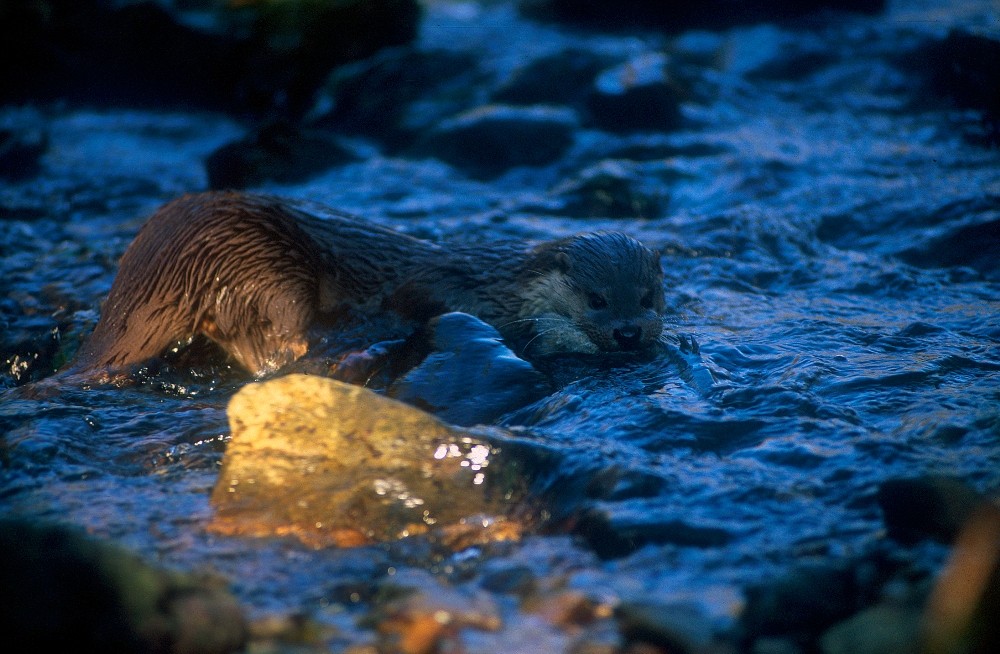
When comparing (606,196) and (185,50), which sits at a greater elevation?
(185,50)

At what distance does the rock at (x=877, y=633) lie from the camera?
1844 mm

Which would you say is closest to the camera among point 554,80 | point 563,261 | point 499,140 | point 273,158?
point 563,261

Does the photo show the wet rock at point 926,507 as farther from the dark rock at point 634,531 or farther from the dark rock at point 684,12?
the dark rock at point 684,12

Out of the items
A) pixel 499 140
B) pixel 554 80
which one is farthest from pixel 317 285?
pixel 554 80

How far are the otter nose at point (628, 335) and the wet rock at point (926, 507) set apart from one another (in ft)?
4.75

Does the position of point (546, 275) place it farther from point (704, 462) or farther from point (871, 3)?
point (871, 3)

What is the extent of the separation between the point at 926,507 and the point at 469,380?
142 cm

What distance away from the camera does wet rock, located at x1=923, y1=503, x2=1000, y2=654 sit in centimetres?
179

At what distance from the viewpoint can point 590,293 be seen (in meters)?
3.93

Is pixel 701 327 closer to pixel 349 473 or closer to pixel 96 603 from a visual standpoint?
pixel 349 473

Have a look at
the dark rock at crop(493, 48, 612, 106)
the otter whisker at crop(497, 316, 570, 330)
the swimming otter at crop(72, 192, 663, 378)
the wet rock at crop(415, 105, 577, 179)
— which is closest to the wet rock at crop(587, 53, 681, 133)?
the dark rock at crop(493, 48, 612, 106)

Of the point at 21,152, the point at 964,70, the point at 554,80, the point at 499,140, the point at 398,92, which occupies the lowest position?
the point at 21,152

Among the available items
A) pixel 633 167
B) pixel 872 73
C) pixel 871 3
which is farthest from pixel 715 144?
pixel 871 3

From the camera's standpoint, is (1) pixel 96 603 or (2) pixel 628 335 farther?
(2) pixel 628 335
